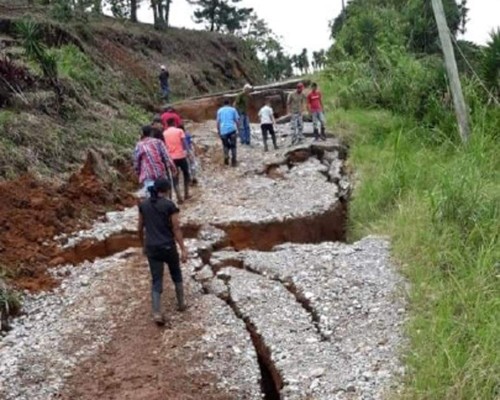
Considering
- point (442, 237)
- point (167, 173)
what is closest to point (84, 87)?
point (167, 173)

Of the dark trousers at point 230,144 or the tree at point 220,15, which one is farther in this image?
the tree at point 220,15

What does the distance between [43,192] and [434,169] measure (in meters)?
6.02

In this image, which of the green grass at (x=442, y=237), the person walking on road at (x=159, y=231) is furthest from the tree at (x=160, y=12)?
the person walking on road at (x=159, y=231)

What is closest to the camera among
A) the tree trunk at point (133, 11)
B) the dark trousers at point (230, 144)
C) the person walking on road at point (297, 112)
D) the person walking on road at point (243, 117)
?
the dark trousers at point (230, 144)

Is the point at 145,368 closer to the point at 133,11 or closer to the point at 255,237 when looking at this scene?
the point at 255,237

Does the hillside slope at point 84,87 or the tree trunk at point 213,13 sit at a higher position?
the tree trunk at point 213,13

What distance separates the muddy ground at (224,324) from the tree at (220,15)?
32.9 meters

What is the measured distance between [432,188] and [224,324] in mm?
3993

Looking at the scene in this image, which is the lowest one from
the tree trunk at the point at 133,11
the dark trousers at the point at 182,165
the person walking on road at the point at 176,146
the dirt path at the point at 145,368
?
the dirt path at the point at 145,368

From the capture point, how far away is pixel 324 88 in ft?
67.2

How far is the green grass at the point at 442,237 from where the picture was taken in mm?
4773

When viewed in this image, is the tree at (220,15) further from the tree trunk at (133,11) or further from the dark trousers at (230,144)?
the dark trousers at (230,144)

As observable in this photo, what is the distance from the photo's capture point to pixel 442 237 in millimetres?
7336

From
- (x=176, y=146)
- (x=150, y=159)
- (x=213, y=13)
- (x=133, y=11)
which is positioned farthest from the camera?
(x=213, y=13)
